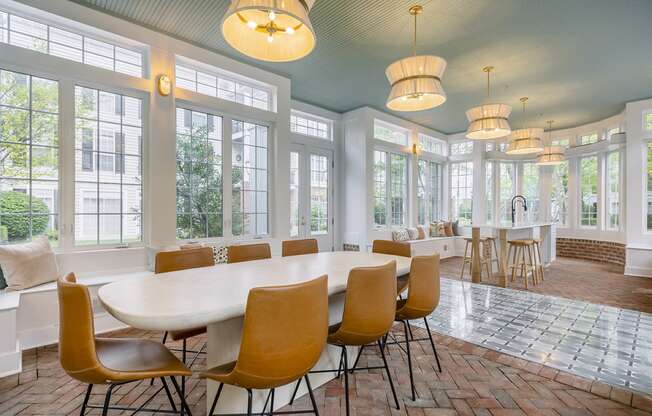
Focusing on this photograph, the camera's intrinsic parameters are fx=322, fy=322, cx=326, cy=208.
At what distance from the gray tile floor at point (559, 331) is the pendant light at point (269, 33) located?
9.57 feet

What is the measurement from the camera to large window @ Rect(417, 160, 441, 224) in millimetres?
8250

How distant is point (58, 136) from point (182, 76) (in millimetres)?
1588

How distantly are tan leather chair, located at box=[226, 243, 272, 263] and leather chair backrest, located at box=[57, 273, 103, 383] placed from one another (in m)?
1.40

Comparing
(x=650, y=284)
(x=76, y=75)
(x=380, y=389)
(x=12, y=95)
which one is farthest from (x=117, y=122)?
(x=650, y=284)

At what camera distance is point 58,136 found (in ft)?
11.0

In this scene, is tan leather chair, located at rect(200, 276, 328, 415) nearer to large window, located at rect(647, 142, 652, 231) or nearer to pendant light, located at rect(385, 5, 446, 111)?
pendant light, located at rect(385, 5, 446, 111)

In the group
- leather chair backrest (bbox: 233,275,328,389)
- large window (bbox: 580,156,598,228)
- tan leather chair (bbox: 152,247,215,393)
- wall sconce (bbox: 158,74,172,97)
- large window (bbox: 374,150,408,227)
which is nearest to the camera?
leather chair backrest (bbox: 233,275,328,389)

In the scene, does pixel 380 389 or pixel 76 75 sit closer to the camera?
pixel 380 389

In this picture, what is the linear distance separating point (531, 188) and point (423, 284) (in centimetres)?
843

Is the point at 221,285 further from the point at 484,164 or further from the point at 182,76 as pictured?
the point at 484,164

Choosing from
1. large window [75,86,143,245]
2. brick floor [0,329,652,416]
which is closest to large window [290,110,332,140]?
large window [75,86,143,245]

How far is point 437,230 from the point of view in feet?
26.4

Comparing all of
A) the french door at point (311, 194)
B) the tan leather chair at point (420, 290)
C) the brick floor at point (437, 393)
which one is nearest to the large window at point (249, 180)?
the french door at point (311, 194)

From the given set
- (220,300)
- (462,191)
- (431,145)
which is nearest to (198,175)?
(220,300)
